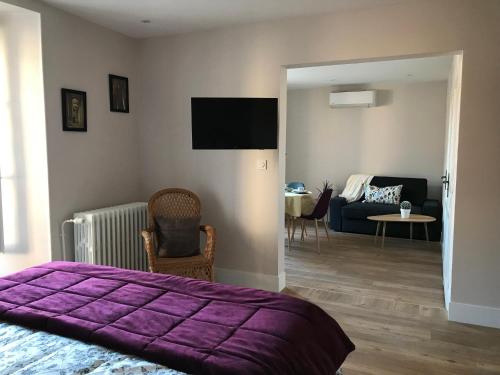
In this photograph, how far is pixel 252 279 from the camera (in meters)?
3.91

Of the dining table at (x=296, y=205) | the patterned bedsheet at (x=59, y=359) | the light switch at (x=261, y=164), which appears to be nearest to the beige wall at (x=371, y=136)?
the dining table at (x=296, y=205)

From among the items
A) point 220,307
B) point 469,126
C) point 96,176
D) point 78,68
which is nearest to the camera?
point 220,307

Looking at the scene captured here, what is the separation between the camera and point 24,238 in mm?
3352

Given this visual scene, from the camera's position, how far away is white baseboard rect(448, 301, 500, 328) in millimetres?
3062

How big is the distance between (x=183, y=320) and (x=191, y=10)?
2.50 m

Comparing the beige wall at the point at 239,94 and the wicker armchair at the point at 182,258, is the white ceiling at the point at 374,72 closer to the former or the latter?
the beige wall at the point at 239,94

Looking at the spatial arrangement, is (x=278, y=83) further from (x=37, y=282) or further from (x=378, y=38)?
(x=37, y=282)

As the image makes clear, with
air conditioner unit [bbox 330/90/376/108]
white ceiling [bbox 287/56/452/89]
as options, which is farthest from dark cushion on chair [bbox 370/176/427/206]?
white ceiling [bbox 287/56/452/89]

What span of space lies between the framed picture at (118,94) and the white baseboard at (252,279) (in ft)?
5.98

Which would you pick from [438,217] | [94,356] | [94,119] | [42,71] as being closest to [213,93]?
[94,119]

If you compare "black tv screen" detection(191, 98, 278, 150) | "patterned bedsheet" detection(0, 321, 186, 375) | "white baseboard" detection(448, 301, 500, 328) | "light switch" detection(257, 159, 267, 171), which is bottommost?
"white baseboard" detection(448, 301, 500, 328)

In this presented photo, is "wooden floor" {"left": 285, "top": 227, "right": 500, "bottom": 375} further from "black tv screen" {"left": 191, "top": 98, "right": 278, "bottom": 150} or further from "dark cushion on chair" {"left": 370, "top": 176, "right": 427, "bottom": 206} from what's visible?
"black tv screen" {"left": 191, "top": 98, "right": 278, "bottom": 150}

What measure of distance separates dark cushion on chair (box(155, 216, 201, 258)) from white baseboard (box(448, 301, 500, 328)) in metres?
2.12

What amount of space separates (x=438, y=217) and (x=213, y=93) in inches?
147
